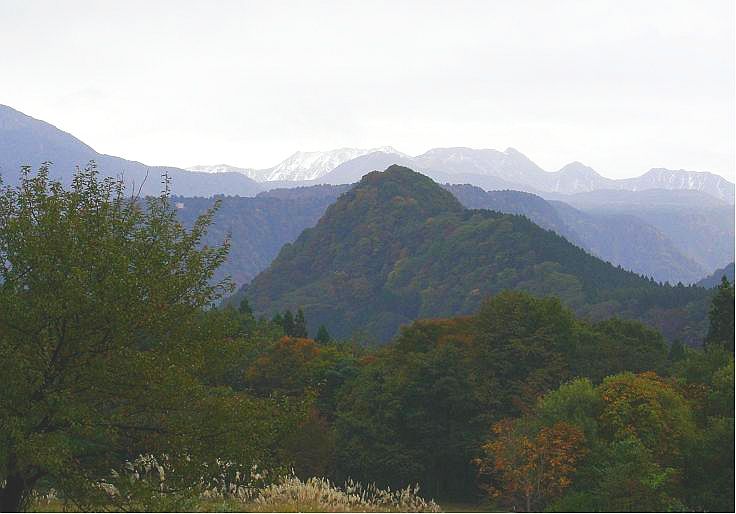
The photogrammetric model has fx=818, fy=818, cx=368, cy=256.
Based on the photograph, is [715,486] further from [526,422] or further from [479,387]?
[479,387]

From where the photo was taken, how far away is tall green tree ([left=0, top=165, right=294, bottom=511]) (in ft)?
49.4

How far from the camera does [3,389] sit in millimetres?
14945

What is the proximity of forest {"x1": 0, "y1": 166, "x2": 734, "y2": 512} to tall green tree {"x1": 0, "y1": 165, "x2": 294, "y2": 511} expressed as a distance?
46 millimetres

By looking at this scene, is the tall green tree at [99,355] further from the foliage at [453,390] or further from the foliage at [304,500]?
the foliage at [453,390]

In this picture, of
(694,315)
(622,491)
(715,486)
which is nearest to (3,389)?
(622,491)

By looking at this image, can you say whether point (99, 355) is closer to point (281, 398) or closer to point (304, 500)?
point (281, 398)

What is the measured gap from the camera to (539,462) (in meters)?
43.1

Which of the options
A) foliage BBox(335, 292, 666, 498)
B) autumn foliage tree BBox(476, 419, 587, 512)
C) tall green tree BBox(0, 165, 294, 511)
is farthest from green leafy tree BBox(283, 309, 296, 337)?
tall green tree BBox(0, 165, 294, 511)

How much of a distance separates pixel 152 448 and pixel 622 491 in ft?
89.4

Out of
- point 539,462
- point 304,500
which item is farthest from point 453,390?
point 304,500

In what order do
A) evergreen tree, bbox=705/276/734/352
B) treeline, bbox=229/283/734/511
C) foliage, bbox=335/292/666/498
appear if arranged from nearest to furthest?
1. treeline, bbox=229/283/734/511
2. foliage, bbox=335/292/666/498
3. evergreen tree, bbox=705/276/734/352

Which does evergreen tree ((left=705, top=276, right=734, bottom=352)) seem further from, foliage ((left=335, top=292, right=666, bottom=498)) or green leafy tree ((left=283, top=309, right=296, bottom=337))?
green leafy tree ((left=283, top=309, right=296, bottom=337))

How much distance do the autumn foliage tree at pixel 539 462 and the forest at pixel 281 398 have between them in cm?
13

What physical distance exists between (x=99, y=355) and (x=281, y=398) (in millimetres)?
5225
